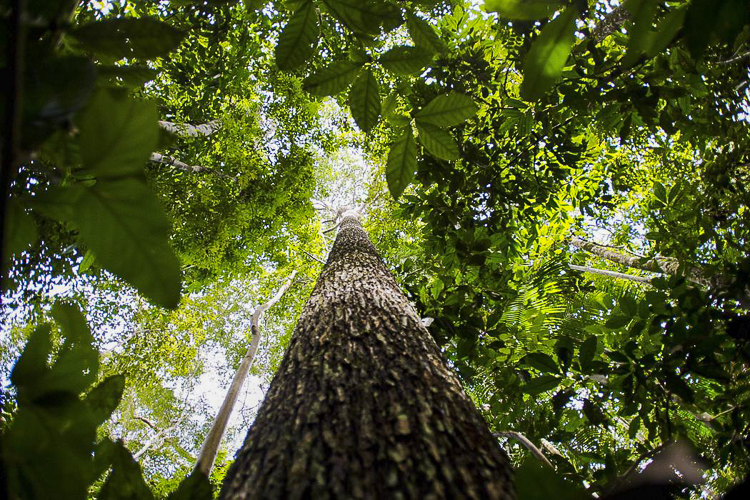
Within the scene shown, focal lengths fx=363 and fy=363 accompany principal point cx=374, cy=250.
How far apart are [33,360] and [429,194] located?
7.70ft

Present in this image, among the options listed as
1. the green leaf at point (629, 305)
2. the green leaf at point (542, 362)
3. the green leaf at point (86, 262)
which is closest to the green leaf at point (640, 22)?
the green leaf at point (542, 362)

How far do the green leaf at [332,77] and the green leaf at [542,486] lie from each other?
731 millimetres

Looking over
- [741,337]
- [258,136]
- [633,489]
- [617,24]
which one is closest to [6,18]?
[633,489]

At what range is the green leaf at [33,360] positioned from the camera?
41cm

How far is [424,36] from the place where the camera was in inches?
30.5

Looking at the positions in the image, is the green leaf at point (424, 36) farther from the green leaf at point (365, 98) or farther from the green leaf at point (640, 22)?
the green leaf at point (640, 22)

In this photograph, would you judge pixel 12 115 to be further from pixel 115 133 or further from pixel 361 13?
pixel 361 13

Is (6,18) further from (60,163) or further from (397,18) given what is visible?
(397,18)

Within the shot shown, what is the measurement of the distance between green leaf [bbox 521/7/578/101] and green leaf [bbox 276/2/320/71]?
0.41m

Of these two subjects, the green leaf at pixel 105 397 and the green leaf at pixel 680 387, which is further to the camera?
the green leaf at pixel 680 387

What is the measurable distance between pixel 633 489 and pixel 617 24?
3936 mm

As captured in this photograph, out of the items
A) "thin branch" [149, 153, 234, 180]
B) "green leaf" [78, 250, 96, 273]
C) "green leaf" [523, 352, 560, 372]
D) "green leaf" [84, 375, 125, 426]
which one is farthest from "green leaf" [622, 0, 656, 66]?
"thin branch" [149, 153, 234, 180]

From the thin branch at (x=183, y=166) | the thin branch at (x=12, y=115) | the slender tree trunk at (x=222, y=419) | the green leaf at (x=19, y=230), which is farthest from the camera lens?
the thin branch at (x=183, y=166)

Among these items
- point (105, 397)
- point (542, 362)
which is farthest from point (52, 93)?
point (542, 362)
